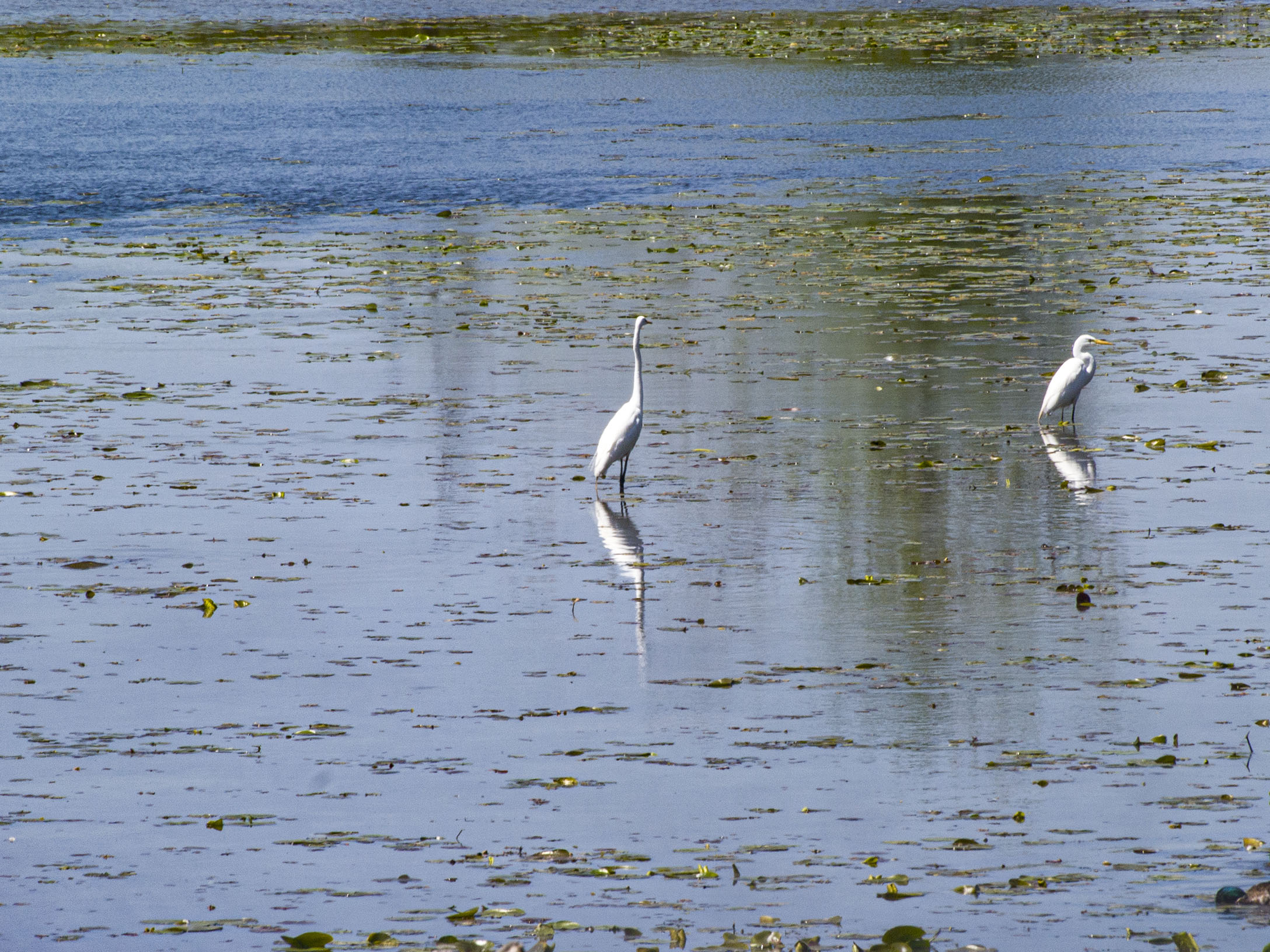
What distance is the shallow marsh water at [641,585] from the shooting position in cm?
668

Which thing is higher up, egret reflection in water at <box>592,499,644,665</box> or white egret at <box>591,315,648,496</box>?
white egret at <box>591,315,648,496</box>

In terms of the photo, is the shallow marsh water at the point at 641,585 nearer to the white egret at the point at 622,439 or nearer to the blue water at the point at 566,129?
the white egret at the point at 622,439

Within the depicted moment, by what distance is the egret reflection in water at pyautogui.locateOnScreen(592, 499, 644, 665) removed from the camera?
10070mm

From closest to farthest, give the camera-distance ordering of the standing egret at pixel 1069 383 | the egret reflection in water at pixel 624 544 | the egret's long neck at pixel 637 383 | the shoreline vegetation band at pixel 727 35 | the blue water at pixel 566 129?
the egret reflection in water at pixel 624 544 → the egret's long neck at pixel 637 383 → the standing egret at pixel 1069 383 → the blue water at pixel 566 129 → the shoreline vegetation band at pixel 727 35

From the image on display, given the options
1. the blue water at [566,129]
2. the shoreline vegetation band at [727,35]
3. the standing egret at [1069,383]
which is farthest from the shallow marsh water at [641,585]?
the shoreline vegetation band at [727,35]

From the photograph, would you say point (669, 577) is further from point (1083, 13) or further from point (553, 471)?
point (1083, 13)

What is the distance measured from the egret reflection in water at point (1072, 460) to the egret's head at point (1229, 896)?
5.86 metres

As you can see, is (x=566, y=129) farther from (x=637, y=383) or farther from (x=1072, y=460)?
(x=1072, y=460)

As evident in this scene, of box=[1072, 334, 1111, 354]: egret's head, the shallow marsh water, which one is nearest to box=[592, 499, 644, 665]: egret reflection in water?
the shallow marsh water

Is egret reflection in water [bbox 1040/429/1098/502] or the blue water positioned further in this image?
the blue water

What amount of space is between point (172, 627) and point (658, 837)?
12.7 ft

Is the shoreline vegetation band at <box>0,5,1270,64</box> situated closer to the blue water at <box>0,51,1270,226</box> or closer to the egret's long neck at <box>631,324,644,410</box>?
the blue water at <box>0,51,1270,226</box>

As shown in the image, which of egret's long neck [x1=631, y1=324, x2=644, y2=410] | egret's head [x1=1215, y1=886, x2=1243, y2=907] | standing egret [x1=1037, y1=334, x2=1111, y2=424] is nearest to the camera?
egret's head [x1=1215, y1=886, x2=1243, y2=907]

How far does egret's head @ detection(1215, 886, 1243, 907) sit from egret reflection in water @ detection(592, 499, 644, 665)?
3.83 m
